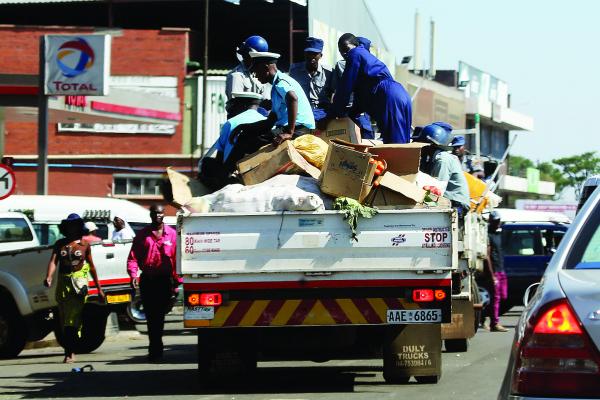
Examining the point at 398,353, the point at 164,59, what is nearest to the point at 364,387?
the point at 398,353

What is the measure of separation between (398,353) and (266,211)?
1.63 m

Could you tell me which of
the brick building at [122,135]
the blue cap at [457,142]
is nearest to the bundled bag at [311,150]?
the blue cap at [457,142]

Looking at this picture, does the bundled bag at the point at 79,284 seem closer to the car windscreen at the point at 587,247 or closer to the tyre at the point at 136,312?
the tyre at the point at 136,312

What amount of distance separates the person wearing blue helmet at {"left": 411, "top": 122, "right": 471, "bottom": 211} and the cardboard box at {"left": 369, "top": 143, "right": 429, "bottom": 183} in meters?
1.62

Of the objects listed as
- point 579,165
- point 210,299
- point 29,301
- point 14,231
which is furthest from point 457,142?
point 579,165

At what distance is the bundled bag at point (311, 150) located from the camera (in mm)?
8164

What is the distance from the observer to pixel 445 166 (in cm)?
953

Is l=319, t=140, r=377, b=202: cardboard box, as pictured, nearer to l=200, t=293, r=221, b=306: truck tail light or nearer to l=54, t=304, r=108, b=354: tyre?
l=200, t=293, r=221, b=306: truck tail light

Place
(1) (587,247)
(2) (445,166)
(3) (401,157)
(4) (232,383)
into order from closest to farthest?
(1) (587,247), (4) (232,383), (3) (401,157), (2) (445,166)

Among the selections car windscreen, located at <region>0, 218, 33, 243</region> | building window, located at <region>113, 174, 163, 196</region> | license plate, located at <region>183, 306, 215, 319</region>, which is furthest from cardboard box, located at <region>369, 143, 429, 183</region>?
building window, located at <region>113, 174, 163, 196</region>

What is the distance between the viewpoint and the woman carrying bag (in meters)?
10.0

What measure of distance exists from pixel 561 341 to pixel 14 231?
36.4ft

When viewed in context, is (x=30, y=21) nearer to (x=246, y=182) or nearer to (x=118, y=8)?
(x=118, y=8)

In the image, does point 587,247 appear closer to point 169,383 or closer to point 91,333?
point 169,383
